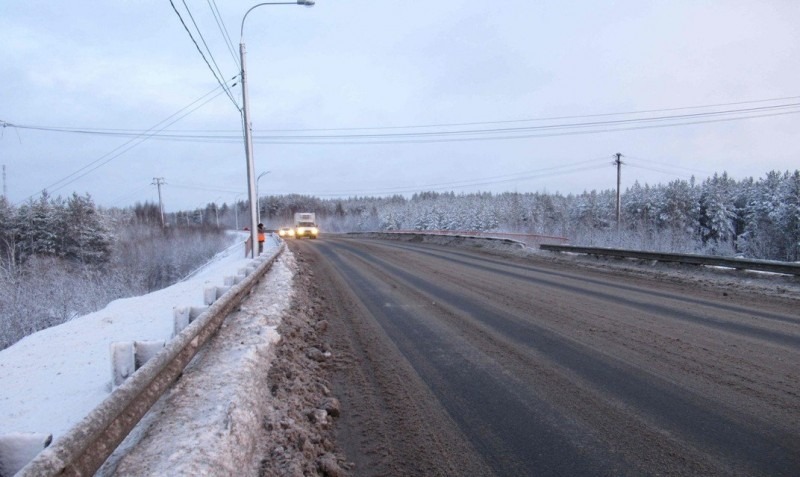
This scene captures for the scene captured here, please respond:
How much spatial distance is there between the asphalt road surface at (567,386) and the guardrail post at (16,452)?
199 centimetres

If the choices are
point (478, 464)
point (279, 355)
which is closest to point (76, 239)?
point (279, 355)

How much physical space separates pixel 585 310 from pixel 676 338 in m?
2.17

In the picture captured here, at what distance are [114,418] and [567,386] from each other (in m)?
4.24

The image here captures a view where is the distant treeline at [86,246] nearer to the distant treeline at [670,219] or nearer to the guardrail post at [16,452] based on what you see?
the guardrail post at [16,452]

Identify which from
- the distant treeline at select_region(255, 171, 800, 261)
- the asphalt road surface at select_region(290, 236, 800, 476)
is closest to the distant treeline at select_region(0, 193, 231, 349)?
the asphalt road surface at select_region(290, 236, 800, 476)

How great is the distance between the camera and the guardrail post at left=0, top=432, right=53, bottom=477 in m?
2.20

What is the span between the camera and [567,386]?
16.1ft

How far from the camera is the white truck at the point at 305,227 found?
4984 centimetres

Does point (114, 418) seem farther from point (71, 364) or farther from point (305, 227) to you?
point (305, 227)

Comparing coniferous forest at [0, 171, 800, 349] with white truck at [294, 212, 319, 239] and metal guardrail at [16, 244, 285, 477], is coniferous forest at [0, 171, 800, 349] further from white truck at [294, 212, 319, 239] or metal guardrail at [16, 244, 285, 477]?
metal guardrail at [16, 244, 285, 477]

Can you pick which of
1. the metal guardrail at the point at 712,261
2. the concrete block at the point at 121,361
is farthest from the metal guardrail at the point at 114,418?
the metal guardrail at the point at 712,261

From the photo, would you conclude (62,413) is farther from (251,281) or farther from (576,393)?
(251,281)

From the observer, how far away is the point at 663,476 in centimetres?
321

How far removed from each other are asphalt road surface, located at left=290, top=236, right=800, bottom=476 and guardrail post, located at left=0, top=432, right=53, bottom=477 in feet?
6.52
